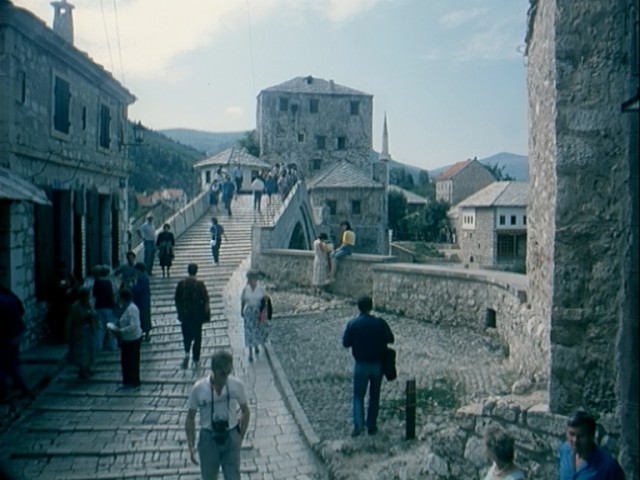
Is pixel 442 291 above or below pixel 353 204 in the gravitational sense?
below

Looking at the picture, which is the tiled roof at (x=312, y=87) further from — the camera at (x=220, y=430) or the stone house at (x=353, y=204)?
the camera at (x=220, y=430)

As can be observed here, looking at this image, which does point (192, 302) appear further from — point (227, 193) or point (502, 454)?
point (227, 193)

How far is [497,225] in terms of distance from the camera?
51594mm

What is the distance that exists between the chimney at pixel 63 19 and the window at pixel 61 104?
3820mm

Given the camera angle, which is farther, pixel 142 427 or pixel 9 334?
pixel 9 334

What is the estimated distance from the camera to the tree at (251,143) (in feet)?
184

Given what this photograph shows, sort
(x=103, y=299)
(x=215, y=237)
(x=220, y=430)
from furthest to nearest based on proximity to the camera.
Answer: (x=215, y=237), (x=103, y=299), (x=220, y=430)

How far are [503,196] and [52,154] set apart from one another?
44.3 m

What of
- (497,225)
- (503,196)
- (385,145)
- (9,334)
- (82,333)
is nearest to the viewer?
(9,334)

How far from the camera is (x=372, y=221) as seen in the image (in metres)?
43.5

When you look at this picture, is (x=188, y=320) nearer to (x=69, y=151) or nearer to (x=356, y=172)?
(x=69, y=151)

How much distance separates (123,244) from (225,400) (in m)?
14.2

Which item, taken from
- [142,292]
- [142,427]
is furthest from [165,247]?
[142,427]

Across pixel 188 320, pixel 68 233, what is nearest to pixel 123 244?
pixel 68 233
